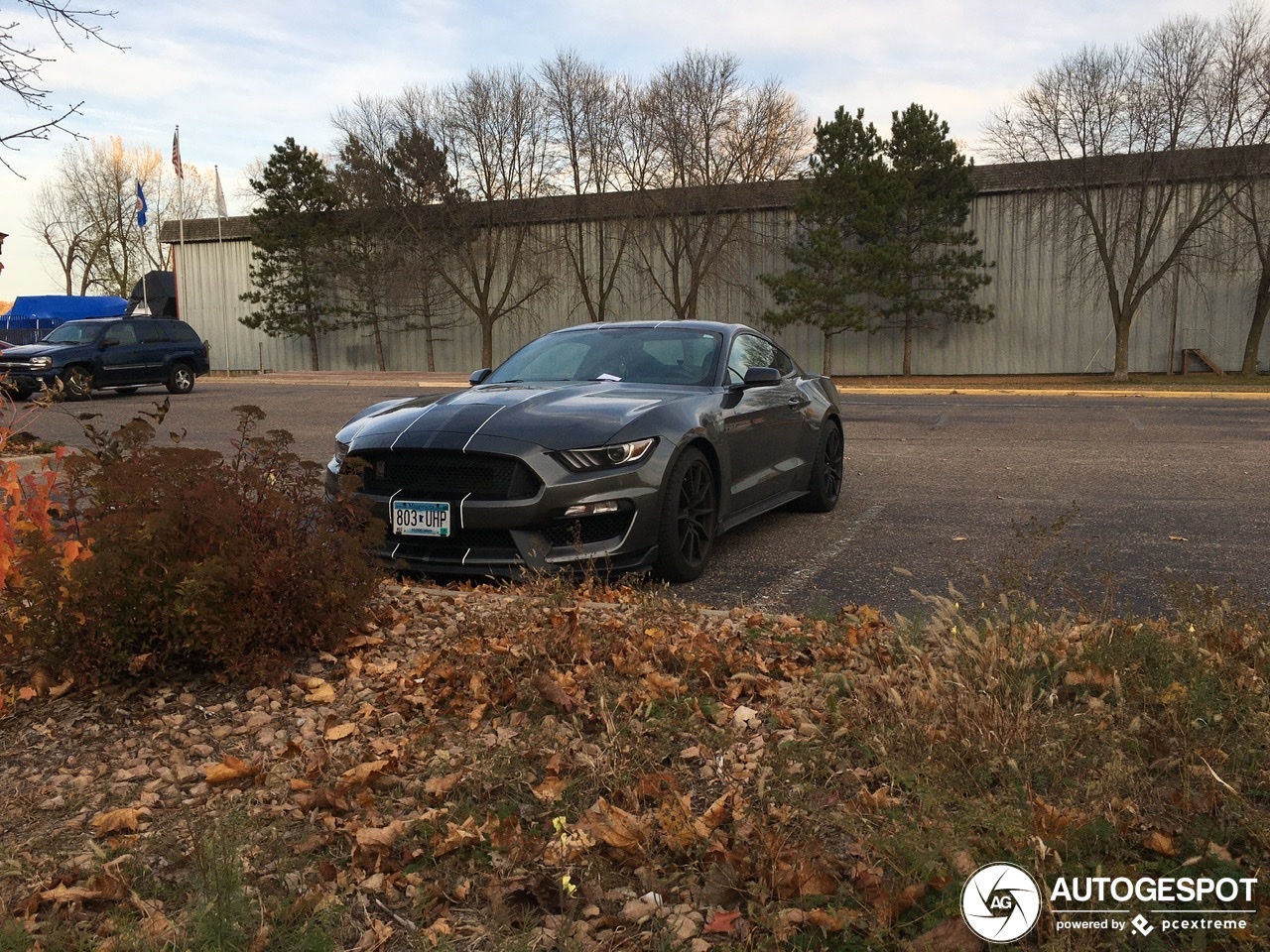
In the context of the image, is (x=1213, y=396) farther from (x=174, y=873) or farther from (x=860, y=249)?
(x=174, y=873)

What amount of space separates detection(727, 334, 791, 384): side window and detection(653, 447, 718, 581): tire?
1001 mm

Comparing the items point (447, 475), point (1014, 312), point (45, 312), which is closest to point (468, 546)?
point (447, 475)

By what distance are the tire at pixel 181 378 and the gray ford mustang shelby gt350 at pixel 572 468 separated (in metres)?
20.7

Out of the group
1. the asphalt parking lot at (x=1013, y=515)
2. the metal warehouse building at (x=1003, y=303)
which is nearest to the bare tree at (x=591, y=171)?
the metal warehouse building at (x=1003, y=303)

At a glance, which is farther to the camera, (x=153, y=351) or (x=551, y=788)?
(x=153, y=351)

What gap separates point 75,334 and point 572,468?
22.2m

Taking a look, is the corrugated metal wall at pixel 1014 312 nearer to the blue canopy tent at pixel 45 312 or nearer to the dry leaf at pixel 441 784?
the blue canopy tent at pixel 45 312

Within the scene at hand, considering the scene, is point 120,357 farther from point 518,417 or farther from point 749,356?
point 518,417

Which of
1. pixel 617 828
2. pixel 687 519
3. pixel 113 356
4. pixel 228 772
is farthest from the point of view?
pixel 113 356

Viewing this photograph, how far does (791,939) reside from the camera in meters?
2.45

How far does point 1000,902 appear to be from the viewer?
246cm

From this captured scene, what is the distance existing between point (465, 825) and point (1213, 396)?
22417 mm

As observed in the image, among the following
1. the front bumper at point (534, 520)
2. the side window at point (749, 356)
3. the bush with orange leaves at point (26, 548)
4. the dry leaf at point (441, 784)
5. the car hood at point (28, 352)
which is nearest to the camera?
the dry leaf at point (441, 784)

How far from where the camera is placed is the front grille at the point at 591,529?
5527mm
